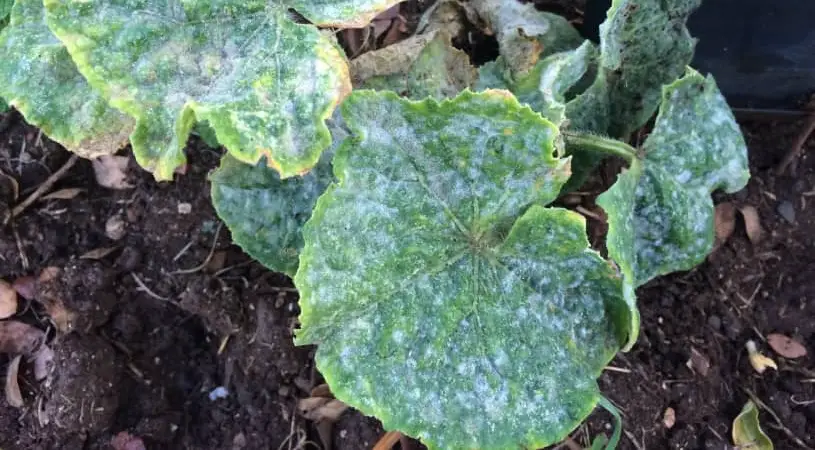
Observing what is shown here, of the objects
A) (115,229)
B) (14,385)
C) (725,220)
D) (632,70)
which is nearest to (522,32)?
(632,70)

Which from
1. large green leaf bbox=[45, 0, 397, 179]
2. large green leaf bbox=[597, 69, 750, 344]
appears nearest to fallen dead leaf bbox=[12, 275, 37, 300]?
large green leaf bbox=[45, 0, 397, 179]

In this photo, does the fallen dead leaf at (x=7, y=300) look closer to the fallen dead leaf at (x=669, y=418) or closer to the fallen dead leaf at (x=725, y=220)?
the fallen dead leaf at (x=669, y=418)

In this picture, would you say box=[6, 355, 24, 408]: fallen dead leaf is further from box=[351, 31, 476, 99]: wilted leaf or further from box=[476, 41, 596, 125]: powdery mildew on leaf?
box=[476, 41, 596, 125]: powdery mildew on leaf

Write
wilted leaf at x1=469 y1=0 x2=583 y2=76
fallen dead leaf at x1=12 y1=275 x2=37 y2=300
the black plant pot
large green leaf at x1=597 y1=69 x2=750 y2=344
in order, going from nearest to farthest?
large green leaf at x1=597 y1=69 x2=750 y2=344
wilted leaf at x1=469 y1=0 x2=583 y2=76
the black plant pot
fallen dead leaf at x1=12 y1=275 x2=37 y2=300

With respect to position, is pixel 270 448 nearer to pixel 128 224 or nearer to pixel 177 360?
pixel 177 360

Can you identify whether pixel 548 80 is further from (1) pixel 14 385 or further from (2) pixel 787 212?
(1) pixel 14 385


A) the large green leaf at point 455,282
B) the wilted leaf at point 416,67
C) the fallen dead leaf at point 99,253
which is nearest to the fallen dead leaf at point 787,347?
the large green leaf at point 455,282

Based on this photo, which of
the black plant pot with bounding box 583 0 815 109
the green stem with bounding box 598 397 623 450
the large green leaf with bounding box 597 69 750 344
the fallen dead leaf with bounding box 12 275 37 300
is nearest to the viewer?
the green stem with bounding box 598 397 623 450
